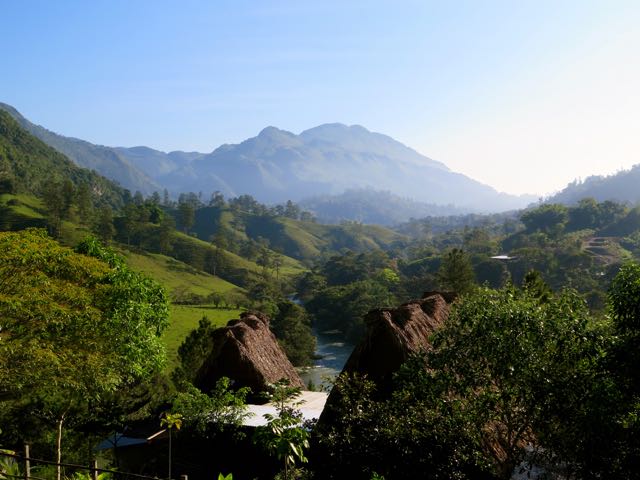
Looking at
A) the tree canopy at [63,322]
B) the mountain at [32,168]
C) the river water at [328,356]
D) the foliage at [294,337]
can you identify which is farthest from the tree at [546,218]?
the tree canopy at [63,322]

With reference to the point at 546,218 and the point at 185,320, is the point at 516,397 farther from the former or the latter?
the point at 546,218

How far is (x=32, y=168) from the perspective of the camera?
130 metres

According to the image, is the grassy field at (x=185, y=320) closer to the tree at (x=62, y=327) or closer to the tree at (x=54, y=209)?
the tree at (x=54, y=209)

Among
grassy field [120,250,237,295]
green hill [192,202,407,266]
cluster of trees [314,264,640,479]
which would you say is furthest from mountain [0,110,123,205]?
cluster of trees [314,264,640,479]

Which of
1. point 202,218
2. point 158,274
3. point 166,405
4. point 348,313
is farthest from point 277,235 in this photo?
point 166,405

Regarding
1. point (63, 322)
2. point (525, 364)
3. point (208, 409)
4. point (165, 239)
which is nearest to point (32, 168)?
point (165, 239)

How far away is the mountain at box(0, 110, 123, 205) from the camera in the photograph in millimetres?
115688

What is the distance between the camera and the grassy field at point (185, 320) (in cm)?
5502

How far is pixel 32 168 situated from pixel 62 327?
132 meters

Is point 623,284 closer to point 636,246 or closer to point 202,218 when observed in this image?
point 636,246

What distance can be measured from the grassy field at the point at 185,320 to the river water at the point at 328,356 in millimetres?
12580

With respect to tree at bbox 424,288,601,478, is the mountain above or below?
above

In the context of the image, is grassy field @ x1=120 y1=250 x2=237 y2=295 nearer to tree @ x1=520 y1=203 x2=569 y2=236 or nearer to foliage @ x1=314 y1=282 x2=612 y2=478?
foliage @ x1=314 y1=282 x2=612 y2=478

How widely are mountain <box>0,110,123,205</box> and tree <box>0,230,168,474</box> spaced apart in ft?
317
